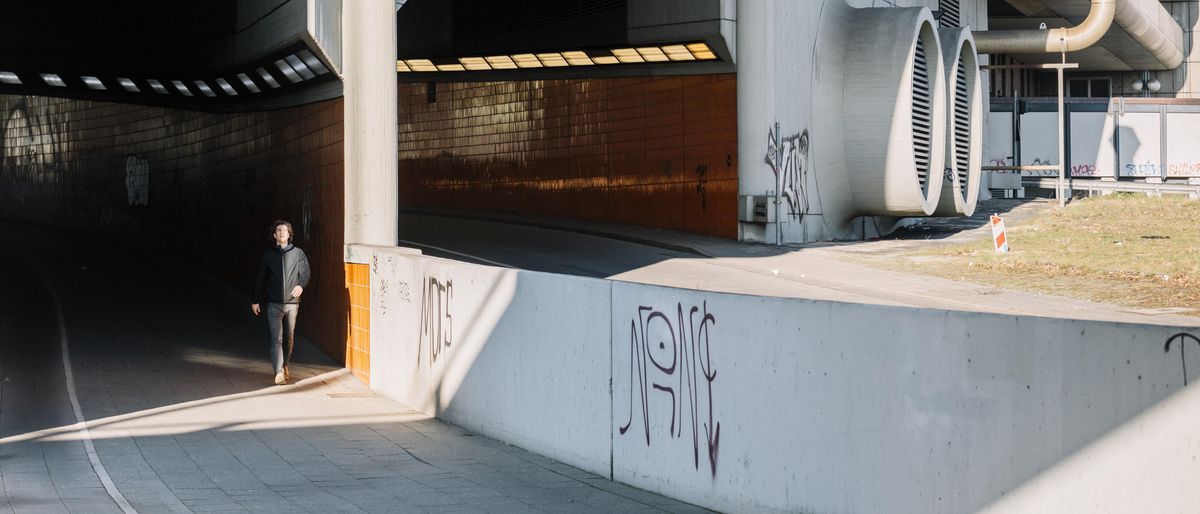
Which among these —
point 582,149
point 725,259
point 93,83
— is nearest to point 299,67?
point 725,259

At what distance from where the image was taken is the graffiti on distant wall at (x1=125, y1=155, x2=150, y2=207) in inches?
1139

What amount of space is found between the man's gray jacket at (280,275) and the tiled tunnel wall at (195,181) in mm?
1114

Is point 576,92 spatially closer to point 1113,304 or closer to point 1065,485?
point 1113,304

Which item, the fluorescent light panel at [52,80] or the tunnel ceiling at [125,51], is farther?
the fluorescent light panel at [52,80]

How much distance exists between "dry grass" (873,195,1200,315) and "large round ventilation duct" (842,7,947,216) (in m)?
1.93

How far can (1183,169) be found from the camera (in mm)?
45562

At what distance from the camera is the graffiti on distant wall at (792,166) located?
24.4 meters

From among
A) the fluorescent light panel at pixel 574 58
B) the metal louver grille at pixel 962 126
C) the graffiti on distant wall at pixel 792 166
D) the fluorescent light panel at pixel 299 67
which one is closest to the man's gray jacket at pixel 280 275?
the fluorescent light panel at pixel 299 67

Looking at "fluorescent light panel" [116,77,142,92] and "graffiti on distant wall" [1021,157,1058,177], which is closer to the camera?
"fluorescent light panel" [116,77,142,92]

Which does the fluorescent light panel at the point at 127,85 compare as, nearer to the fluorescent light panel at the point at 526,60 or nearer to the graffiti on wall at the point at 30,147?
the fluorescent light panel at the point at 526,60

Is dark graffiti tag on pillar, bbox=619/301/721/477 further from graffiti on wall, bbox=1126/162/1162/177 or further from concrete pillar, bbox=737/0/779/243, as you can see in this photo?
graffiti on wall, bbox=1126/162/1162/177

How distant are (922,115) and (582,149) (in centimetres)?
773

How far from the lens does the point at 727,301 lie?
25.1 feet

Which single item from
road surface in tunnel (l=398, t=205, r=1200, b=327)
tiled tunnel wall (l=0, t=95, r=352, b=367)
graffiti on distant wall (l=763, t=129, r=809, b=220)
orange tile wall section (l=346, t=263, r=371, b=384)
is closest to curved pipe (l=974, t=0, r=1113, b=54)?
road surface in tunnel (l=398, t=205, r=1200, b=327)
